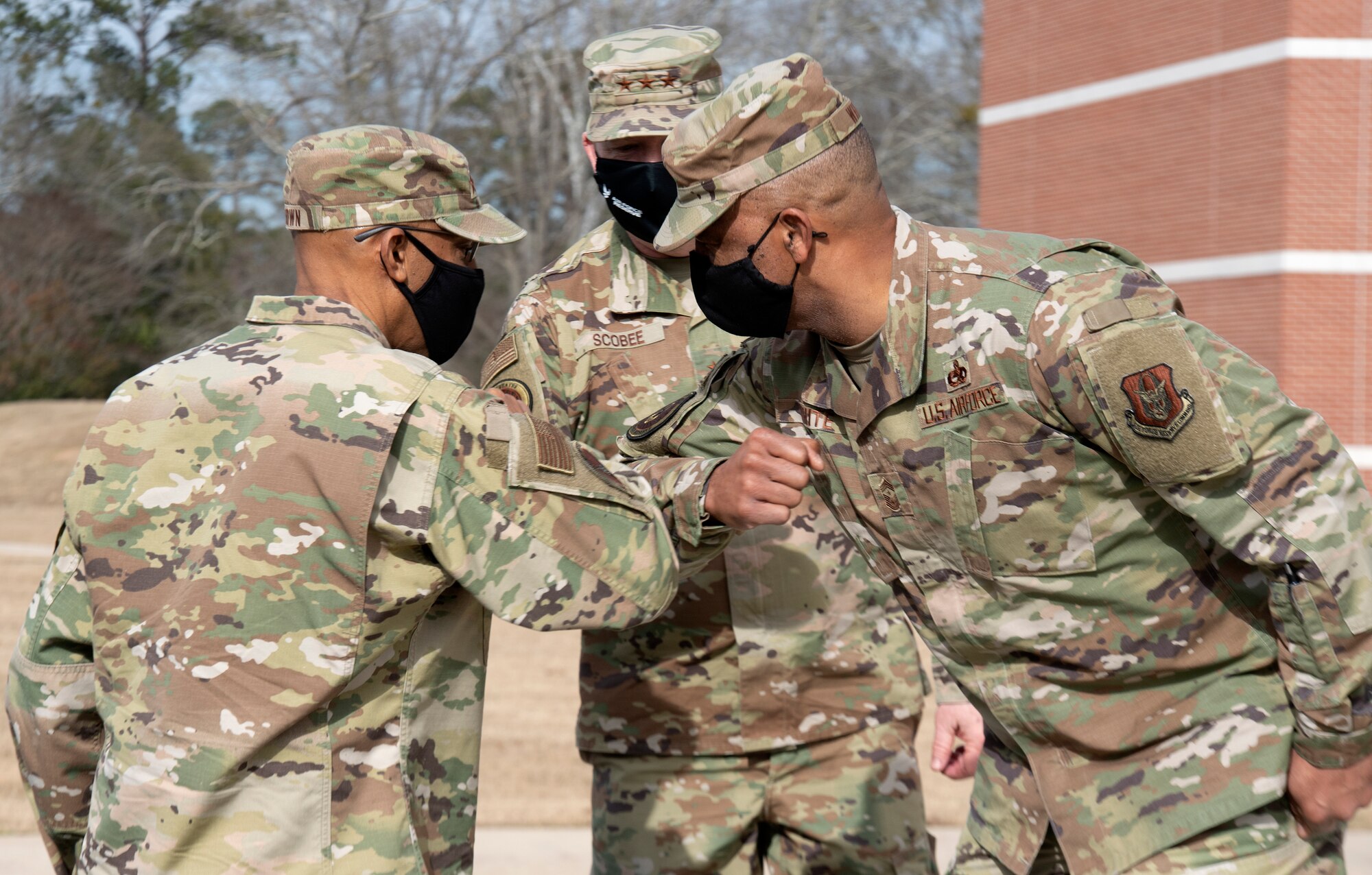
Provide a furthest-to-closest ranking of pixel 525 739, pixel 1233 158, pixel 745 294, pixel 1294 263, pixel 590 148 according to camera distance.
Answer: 1. pixel 1233 158
2. pixel 1294 263
3. pixel 525 739
4. pixel 590 148
5. pixel 745 294

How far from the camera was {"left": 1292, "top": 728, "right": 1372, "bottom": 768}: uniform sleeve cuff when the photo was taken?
97.0 inches


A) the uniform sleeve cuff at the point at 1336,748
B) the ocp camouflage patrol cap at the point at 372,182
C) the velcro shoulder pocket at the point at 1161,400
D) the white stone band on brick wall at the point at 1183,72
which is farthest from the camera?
the white stone band on brick wall at the point at 1183,72

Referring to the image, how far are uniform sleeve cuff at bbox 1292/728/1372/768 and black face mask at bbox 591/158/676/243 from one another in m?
1.95

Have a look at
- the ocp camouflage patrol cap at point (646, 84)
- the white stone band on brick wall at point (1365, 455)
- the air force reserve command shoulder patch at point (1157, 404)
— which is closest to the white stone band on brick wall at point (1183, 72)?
the white stone band on brick wall at point (1365, 455)

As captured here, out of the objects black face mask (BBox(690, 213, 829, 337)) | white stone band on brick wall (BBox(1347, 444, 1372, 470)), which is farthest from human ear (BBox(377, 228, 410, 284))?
white stone band on brick wall (BBox(1347, 444, 1372, 470))

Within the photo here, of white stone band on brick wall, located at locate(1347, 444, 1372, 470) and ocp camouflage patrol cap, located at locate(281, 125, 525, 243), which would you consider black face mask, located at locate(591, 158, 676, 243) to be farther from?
white stone band on brick wall, located at locate(1347, 444, 1372, 470)

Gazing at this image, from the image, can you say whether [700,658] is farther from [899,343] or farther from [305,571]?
[305,571]

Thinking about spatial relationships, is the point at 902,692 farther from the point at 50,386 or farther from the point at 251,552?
the point at 50,386

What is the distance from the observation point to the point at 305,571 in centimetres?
234

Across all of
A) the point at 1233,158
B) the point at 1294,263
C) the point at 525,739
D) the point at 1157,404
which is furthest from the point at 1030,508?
the point at 1233,158

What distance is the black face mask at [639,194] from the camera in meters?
3.62

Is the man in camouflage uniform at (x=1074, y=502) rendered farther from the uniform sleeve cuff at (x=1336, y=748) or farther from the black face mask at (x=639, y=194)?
the black face mask at (x=639, y=194)

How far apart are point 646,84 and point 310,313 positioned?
148 cm

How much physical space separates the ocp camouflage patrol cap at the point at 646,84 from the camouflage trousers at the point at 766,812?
5.41 ft
